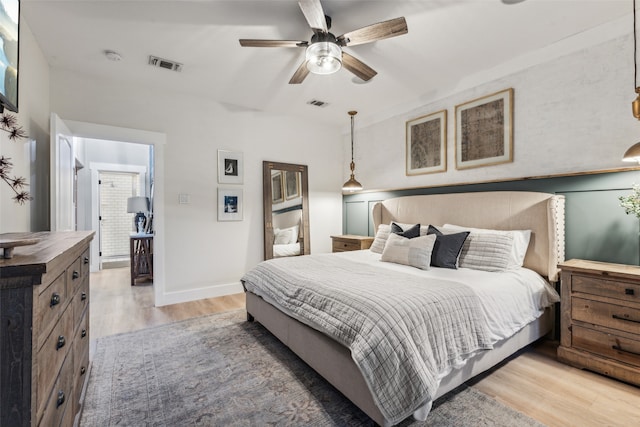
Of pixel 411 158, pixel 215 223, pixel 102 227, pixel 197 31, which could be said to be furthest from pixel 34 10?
pixel 102 227

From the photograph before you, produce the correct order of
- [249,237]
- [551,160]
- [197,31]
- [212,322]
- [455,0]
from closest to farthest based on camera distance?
[455,0], [197,31], [551,160], [212,322], [249,237]

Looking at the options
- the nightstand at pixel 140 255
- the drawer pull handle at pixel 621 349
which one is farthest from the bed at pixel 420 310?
the nightstand at pixel 140 255

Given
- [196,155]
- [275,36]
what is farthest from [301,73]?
[196,155]

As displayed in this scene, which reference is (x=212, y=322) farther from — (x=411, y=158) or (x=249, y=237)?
(x=411, y=158)

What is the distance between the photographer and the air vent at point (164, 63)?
2918mm

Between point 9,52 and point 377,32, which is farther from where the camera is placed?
point 377,32

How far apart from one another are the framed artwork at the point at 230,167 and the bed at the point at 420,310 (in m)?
1.72

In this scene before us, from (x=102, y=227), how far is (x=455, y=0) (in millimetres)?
7468

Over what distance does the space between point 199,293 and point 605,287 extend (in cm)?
411

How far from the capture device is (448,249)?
271 cm

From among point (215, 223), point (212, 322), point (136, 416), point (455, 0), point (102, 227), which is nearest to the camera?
point (136, 416)

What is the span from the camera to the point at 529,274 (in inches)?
97.7

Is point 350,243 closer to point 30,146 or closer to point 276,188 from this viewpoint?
point 276,188

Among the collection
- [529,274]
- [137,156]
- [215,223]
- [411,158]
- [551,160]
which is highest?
[137,156]
